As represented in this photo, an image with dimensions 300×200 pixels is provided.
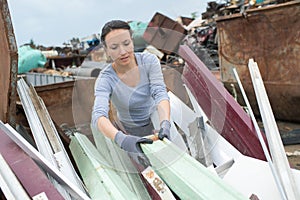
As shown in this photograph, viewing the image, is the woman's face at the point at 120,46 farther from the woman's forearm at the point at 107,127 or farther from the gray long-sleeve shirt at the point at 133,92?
the woman's forearm at the point at 107,127

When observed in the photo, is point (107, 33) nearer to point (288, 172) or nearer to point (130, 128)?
point (130, 128)

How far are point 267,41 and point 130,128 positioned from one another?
195 centimetres

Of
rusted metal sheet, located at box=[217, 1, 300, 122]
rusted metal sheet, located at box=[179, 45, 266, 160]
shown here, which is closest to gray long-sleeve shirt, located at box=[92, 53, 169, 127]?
rusted metal sheet, located at box=[179, 45, 266, 160]

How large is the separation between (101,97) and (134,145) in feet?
1.00

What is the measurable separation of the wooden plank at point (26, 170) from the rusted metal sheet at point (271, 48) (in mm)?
2348

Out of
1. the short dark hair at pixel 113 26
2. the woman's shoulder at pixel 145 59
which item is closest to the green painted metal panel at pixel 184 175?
the woman's shoulder at pixel 145 59

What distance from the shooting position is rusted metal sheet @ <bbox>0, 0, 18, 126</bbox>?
1433 millimetres

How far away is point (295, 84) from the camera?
106 inches

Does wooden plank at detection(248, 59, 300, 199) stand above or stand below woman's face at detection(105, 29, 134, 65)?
below

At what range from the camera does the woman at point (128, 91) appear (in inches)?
53.0

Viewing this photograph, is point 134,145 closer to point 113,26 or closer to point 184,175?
point 184,175

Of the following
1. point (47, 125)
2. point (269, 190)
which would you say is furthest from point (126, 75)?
point (269, 190)

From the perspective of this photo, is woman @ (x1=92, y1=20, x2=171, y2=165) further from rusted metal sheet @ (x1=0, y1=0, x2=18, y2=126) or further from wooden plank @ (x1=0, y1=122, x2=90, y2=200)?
rusted metal sheet @ (x1=0, y1=0, x2=18, y2=126)

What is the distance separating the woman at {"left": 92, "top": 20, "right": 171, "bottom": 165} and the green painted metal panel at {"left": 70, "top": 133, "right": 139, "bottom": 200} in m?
0.15
